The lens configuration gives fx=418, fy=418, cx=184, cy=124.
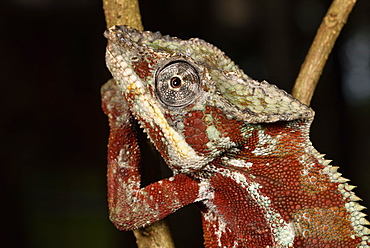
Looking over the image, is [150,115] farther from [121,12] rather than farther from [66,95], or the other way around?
[66,95]

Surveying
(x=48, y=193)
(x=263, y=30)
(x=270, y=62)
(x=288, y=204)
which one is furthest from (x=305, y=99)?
(x=263, y=30)

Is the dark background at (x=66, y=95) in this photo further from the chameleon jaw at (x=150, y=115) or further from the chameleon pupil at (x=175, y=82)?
the chameleon pupil at (x=175, y=82)

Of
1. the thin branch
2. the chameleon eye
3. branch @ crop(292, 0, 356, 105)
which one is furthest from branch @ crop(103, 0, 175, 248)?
branch @ crop(292, 0, 356, 105)

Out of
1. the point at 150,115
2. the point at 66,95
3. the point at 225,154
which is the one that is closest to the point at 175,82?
the point at 150,115

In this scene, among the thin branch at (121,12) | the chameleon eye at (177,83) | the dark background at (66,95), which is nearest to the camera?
the chameleon eye at (177,83)

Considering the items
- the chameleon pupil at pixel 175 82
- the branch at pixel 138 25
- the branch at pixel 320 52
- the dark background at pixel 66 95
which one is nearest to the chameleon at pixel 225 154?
the chameleon pupil at pixel 175 82

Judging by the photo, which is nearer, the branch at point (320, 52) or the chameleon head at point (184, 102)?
the chameleon head at point (184, 102)
